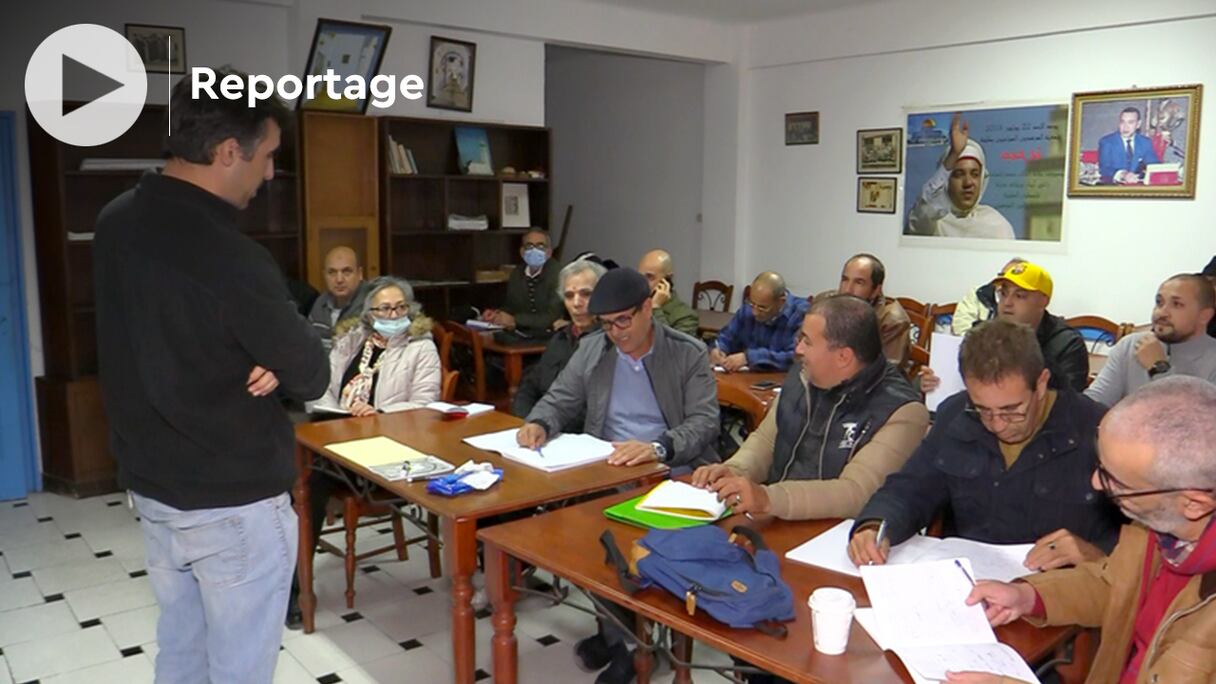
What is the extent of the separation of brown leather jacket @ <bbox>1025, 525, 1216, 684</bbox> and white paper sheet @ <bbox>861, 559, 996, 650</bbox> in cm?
14

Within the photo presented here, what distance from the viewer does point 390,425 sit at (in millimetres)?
3324

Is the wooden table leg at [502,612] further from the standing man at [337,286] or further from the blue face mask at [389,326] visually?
the standing man at [337,286]

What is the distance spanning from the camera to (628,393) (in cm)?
329

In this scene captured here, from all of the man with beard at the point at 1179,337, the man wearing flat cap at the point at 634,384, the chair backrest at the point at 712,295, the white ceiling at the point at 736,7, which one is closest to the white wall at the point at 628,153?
the chair backrest at the point at 712,295

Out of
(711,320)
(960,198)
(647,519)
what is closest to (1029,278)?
(647,519)

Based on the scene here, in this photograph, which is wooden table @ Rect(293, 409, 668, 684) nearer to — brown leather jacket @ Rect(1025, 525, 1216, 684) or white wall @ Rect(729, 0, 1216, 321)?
brown leather jacket @ Rect(1025, 525, 1216, 684)

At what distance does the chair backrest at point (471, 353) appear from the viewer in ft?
17.3

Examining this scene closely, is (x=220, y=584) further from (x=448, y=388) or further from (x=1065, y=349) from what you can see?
(x=1065, y=349)

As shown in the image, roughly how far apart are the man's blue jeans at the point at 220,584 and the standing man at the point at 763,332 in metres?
3.01

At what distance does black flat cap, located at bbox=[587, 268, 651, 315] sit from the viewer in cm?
305

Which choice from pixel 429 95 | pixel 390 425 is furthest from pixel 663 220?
pixel 390 425

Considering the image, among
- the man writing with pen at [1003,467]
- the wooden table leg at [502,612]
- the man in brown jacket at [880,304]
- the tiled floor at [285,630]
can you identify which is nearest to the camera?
the man writing with pen at [1003,467]

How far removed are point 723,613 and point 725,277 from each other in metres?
6.41

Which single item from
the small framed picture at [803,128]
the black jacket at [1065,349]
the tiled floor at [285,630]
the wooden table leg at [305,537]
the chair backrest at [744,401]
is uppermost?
the small framed picture at [803,128]
